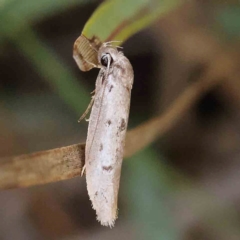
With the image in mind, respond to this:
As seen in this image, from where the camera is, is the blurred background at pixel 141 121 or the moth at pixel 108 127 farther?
the blurred background at pixel 141 121

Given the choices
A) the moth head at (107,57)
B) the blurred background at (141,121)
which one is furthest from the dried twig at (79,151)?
the moth head at (107,57)

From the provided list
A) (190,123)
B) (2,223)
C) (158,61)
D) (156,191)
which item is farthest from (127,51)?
(2,223)

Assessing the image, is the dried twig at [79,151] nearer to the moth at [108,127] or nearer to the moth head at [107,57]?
the moth at [108,127]

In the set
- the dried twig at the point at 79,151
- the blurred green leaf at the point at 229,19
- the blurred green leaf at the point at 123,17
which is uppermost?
the blurred green leaf at the point at 123,17

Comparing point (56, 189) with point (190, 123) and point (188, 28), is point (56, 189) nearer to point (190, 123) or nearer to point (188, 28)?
point (190, 123)

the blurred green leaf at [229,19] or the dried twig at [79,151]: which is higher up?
the blurred green leaf at [229,19]

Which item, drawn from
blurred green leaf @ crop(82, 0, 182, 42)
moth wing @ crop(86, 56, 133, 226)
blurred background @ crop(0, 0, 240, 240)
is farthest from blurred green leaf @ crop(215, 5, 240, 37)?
moth wing @ crop(86, 56, 133, 226)
